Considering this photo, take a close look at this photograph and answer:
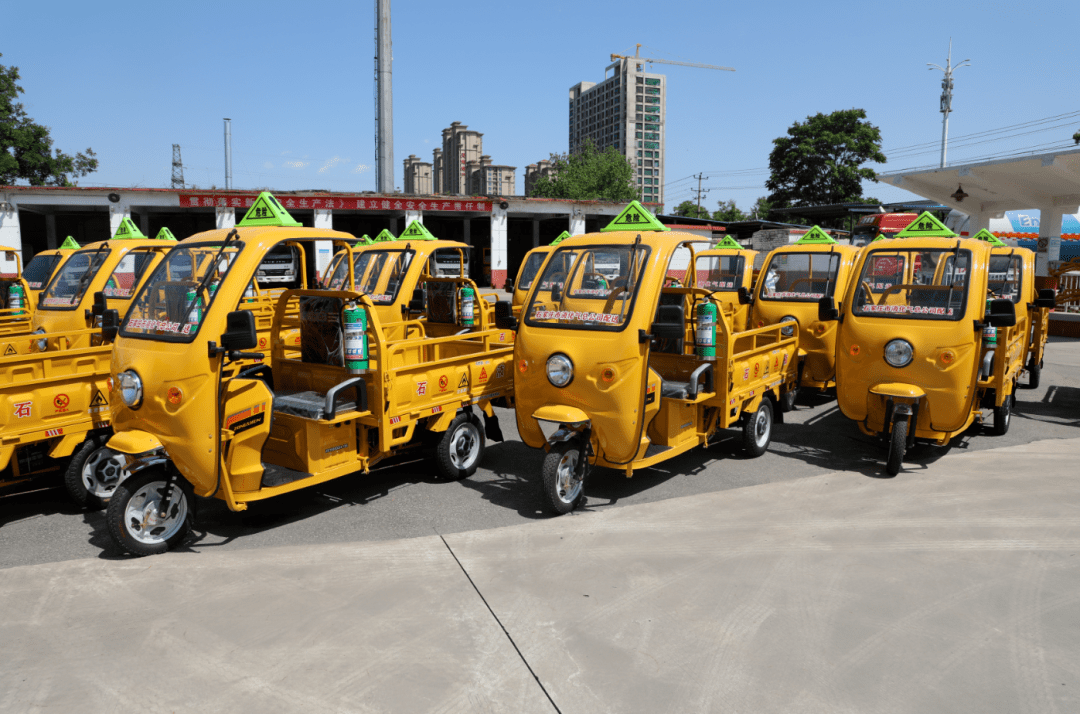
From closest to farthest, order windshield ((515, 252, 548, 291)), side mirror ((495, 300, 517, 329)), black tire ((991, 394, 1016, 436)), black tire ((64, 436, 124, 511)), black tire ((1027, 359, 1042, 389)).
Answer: black tire ((64, 436, 124, 511)) → side mirror ((495, 300, 517, 329)) → black tire ((991, 394, 1016, 436)) → black tire ((1027, 359, 1042, 389)) → windshield ((515, 252, 548, 291))

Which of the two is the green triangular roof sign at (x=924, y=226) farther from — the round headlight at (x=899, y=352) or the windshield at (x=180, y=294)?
the windshield at (x=180, y=294)

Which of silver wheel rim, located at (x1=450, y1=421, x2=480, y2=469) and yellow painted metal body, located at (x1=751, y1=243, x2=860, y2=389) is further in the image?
yellow painted metal body, located at (x1=751, y1=243, x2=860, y2=389)

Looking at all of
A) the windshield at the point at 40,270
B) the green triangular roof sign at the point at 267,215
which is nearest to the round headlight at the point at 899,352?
the green triangular roof sign at the point at 267,215

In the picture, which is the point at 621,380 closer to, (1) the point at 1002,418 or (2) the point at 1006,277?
(1) the point at 1002,418

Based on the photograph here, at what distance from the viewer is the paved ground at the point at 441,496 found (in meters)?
5.22

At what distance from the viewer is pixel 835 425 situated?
28.6 feet

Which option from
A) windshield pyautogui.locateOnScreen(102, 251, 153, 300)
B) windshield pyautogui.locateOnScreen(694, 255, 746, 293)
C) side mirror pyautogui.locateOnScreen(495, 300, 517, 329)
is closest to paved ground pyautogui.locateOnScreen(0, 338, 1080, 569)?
side mirror pyautogui.locateOnScreen(495, 300, 517, 329)

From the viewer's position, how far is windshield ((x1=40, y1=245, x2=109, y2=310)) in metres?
8.33

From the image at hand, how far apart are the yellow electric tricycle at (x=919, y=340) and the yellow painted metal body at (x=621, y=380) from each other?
1188 mm

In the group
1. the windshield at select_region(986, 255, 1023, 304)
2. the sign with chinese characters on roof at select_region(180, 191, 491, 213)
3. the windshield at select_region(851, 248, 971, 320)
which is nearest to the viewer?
the windshield at select_region(851, 248, 971, 320)

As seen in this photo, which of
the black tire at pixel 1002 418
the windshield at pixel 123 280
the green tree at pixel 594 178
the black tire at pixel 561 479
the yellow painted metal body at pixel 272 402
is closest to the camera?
the yellow painted metal body at pixel 272 402

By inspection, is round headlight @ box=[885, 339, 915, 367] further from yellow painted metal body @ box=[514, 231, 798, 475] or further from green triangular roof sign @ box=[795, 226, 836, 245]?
green triangular roof sign @ box=[795, 226, 836, 245]

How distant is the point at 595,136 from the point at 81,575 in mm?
121434

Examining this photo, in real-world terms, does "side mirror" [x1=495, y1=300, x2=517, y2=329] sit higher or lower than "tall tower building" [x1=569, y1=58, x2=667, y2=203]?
lower
